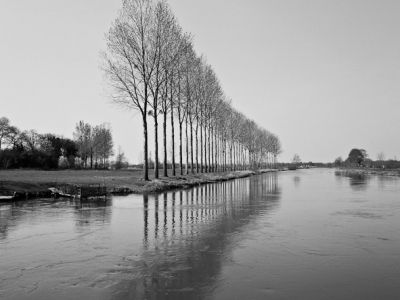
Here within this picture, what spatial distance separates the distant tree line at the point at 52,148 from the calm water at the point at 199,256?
70.4 meters

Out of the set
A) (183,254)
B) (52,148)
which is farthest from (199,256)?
(52,148)

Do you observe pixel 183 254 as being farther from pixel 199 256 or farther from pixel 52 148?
pixel 52 148

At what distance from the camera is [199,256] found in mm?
9656

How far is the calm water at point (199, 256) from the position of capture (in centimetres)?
705

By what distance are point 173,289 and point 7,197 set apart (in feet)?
63.0

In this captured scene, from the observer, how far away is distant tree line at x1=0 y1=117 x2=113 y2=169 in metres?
81.6

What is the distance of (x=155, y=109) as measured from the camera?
40.8m

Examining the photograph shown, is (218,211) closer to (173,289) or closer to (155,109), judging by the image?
(173,289)

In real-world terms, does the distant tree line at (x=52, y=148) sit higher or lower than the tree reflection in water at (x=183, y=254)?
higher

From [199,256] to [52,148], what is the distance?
313ft

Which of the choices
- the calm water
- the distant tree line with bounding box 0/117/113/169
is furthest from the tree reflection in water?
the distant tree line with bounding box 0/117/113/169

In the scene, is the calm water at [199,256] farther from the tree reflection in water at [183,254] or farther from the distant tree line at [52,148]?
the distant tree line at [52,148]

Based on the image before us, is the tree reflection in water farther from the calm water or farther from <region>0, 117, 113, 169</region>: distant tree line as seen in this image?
<region>0, 117, 113, 169</region>: distant tree line

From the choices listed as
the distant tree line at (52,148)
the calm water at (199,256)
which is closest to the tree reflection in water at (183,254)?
the calm water at (199,256)
